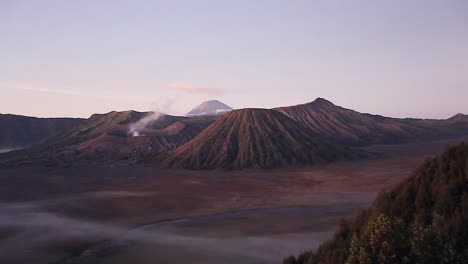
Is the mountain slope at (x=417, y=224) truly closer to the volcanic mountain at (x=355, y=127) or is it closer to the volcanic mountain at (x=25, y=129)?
the volcanic mountain at (x=355, y=127)

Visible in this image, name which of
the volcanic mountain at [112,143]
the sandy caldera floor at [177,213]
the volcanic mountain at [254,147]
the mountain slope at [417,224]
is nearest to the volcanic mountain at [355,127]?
the volcanic mountain at [254,147]

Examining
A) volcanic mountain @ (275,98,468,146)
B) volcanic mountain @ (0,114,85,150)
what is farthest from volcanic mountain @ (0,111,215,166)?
volcanic mountain @ (275,98,468,146)

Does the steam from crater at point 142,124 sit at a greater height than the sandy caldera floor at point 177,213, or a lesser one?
greater

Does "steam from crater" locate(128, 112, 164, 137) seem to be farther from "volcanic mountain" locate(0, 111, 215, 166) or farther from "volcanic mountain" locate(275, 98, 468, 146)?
"volcanic mountain" locate(275, 98, 468, 146)

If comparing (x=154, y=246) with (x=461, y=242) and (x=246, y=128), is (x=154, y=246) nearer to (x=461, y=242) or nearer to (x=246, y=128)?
(x=461, y=242)

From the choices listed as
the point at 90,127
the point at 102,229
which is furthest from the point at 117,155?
the point at 102,229

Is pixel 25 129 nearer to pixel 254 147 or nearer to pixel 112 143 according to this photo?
pixel 112 143

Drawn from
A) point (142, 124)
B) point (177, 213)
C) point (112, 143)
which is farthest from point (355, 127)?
point (177, 213)
